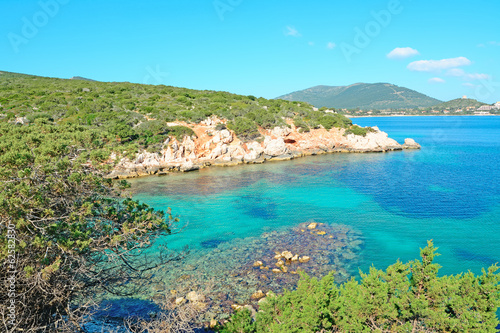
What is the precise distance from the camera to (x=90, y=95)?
5644cm

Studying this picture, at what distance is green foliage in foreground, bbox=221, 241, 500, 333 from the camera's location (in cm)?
753

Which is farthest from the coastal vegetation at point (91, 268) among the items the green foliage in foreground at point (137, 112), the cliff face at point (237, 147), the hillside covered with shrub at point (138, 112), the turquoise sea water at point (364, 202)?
the green foliage in foreground at point (137, 112)

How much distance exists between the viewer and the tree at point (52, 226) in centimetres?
697

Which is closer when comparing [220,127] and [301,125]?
[220,127]

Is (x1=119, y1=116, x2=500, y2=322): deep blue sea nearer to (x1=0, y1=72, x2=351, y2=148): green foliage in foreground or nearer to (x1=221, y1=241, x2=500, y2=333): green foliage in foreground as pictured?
(x1=221, y1=241, x2=500, y2=333): green foliage in foreground

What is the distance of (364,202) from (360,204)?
790 mm

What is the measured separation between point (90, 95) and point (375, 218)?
5626 centimetres

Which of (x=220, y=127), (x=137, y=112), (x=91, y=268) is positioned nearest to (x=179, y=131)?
(x=220, y=127)

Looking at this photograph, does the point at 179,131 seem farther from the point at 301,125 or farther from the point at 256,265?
the point at 256,265

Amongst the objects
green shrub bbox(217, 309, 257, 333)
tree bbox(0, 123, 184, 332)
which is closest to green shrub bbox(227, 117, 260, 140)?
tree bbox(0, 123, 184, 332)

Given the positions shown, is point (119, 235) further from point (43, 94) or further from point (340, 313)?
point (43, 94)

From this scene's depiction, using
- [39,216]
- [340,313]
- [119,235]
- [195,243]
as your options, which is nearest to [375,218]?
[195,243]

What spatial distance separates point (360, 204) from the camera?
26016 mm

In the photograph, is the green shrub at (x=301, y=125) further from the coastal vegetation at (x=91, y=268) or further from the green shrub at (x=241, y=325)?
the green shrub at (x=241, y=325)
